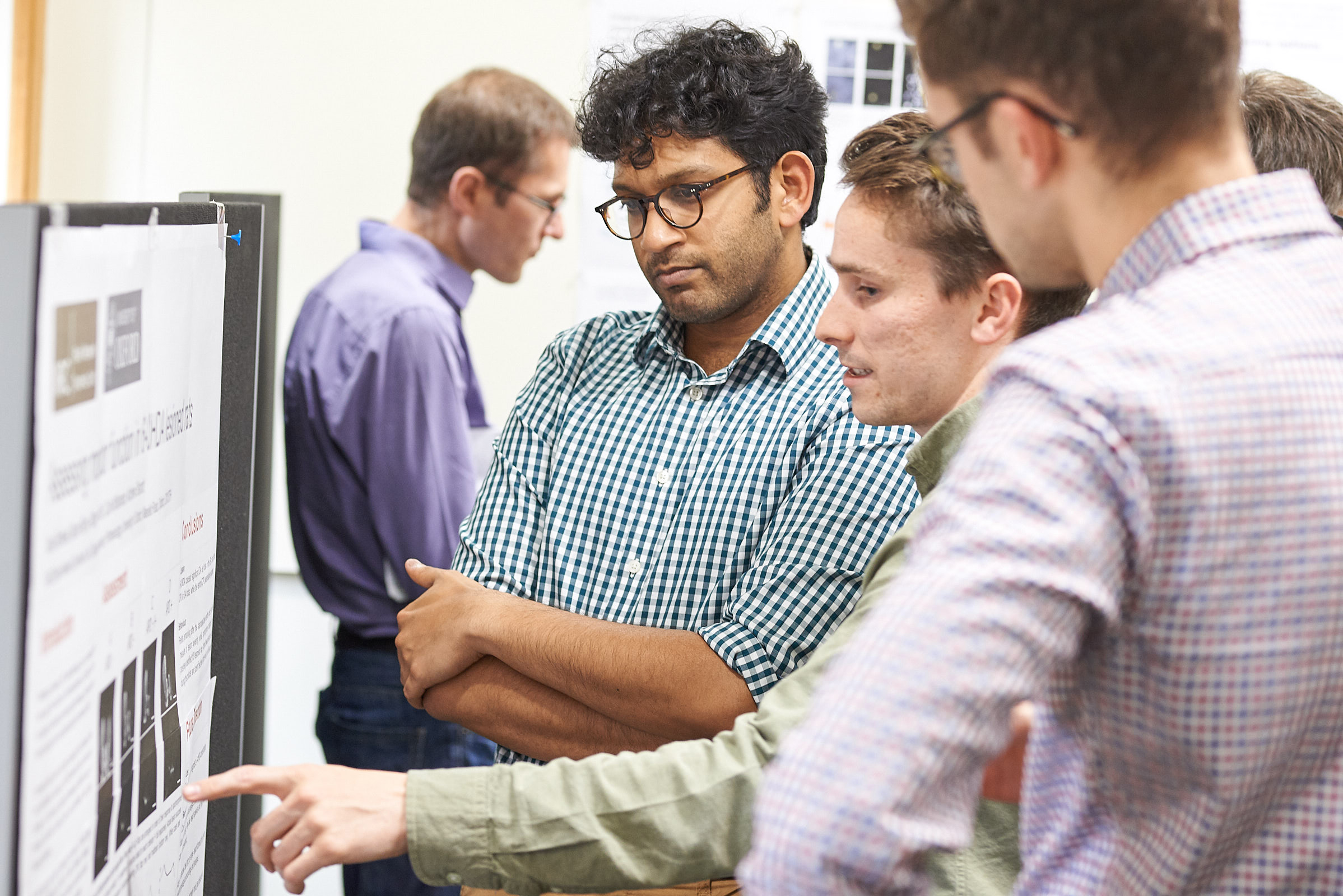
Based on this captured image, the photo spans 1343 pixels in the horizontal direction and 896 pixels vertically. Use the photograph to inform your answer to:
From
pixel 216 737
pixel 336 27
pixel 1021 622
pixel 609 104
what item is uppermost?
pixel 336 27

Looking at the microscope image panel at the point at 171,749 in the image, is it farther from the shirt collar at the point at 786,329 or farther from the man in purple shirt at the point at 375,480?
the man in purple shirt at the point at 375,480

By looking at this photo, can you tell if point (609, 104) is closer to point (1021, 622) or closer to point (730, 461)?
point (730, 461)

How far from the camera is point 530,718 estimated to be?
56.9 inches

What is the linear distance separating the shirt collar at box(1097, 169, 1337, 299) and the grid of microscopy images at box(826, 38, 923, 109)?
8.13 feet

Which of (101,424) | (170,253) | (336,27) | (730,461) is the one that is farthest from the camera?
(336,27)

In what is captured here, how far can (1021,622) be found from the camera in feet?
1.99

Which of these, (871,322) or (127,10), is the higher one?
(127,10)

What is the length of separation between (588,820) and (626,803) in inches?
1.5

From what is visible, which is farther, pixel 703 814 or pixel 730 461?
pixel 730 461

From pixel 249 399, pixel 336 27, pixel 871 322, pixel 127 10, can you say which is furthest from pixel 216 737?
pixel 127 10

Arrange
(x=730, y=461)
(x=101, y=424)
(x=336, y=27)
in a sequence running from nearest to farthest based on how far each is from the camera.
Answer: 1. (x=101, y=424)
2. (x=730, y=461)
3. (x=336, y=27)

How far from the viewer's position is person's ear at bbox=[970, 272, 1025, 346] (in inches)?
51.4

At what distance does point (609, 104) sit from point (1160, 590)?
126 centimetres

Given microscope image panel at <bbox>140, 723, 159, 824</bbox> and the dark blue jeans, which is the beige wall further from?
microscope image panel at <bbox>140, 723, 159, 824</bbox>
